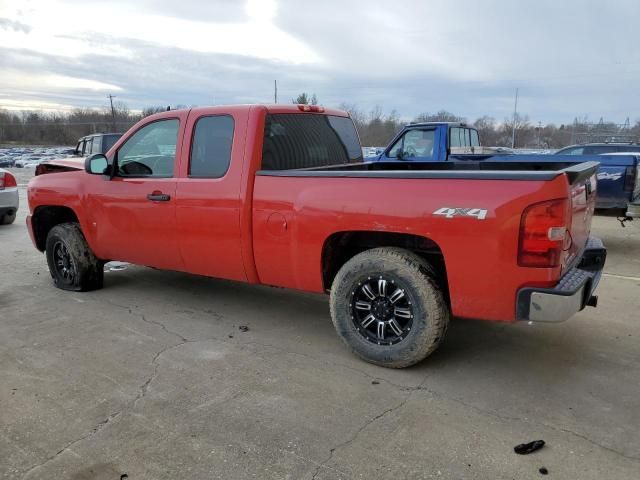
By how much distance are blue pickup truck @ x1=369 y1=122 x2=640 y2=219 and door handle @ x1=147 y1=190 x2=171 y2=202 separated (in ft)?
13.7

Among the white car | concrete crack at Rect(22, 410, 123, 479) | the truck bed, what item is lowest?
concrete crack at Rect(22, 410, 123, 479)

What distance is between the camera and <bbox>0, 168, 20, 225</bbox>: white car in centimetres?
1041

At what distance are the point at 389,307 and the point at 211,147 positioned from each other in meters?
2.12

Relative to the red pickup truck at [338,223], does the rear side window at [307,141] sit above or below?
above

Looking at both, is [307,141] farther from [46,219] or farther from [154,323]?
[46,219]

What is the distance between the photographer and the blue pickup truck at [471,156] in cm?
784

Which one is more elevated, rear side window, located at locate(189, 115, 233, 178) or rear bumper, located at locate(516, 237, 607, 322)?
rear side window, located at locate(189, 115, 233, 178)

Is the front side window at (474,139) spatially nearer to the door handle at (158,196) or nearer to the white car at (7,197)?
the door handle at (158,196)

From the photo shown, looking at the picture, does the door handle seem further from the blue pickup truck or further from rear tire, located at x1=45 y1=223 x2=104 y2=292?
the blue pickup truck

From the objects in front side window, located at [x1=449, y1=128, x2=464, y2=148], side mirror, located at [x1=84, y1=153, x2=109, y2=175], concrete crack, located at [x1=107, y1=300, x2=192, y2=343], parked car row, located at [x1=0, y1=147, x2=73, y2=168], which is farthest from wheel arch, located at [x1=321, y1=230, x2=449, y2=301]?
parked car row, located at [x1=0, y1=147, x2=73, y2=168]

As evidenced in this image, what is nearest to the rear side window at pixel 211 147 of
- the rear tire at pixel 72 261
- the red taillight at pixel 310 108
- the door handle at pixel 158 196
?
the door handle at pixel 158 196

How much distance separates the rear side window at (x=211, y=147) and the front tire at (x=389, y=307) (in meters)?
1.47

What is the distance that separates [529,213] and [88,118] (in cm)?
12018

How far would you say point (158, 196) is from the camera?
16.2ft
